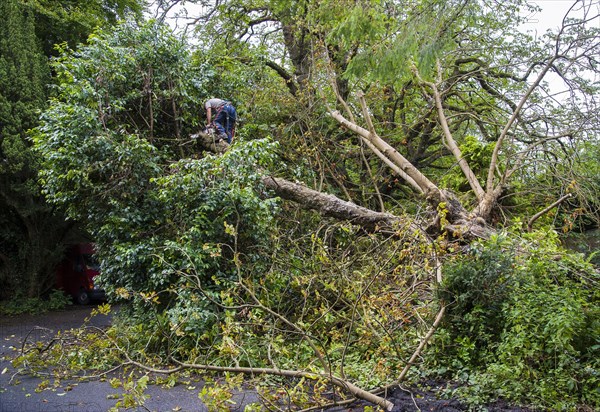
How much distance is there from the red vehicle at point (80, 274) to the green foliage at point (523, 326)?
12.3m

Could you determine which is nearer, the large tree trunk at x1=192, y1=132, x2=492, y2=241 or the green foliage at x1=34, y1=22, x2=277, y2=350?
the large tree trunk at x1=192, y1=132, x2=492, y2=241

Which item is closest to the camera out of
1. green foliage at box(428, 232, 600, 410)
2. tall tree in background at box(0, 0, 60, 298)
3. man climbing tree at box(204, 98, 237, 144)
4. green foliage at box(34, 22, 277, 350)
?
green foliage at box(428, 232, 600, 410)

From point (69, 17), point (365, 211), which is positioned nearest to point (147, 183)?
point (365, 211)

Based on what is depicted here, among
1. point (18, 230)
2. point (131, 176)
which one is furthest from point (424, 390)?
point (18, 230)

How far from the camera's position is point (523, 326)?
17.0 ft

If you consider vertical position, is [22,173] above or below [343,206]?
above

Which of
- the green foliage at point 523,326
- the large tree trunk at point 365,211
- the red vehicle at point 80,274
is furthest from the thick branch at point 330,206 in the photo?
the red vehicle at point 80,274

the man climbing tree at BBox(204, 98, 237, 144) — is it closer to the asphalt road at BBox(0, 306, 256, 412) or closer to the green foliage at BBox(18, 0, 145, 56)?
the asphalt road at BBox(0, 306, 256, 412)

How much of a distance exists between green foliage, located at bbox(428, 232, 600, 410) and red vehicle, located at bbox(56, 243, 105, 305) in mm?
12334

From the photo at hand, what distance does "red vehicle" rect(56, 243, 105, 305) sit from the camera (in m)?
15.8

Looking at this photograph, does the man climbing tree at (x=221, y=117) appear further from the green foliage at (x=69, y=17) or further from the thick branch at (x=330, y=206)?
the green foliage at (x=69, y=17)

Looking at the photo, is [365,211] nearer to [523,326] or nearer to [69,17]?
[523,326]

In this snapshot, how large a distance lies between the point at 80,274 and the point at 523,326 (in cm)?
1422

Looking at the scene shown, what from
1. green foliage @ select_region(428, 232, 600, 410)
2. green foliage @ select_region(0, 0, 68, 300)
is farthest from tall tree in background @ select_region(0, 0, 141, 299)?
green foliage @ select_region(428, 232, 600, 410)
